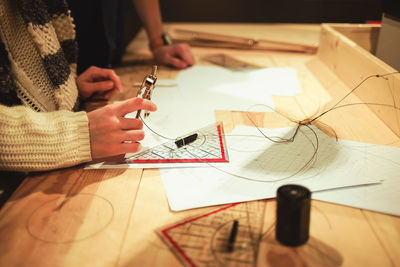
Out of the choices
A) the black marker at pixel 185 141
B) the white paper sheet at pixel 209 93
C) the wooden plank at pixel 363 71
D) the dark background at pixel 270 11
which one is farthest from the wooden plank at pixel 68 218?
the dark background at pixel 270 11

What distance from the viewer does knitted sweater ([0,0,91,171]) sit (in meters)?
0.66

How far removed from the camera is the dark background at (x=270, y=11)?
6.71 ft

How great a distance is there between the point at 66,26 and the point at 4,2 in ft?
0.50

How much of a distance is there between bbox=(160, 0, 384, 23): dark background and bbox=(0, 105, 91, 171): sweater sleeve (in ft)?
5.43

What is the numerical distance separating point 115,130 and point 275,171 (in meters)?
0.31

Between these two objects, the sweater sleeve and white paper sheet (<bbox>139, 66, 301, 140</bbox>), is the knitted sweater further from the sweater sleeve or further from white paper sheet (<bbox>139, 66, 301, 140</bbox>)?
white paper sheet (<bbox>139, 66, 301, 140</bbox>)

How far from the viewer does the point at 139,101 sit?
732 millimetres

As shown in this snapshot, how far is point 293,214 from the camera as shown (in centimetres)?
48

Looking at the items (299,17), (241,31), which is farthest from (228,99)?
(299,17)

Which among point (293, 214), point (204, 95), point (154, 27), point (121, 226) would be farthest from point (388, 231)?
point (154, 27)

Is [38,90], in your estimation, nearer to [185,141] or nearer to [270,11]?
[185,141]

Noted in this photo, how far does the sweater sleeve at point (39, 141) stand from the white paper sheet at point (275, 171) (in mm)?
170

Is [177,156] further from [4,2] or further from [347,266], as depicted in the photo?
[4,2]

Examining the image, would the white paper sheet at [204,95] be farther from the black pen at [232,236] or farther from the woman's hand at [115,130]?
the black pen at [232,236]
